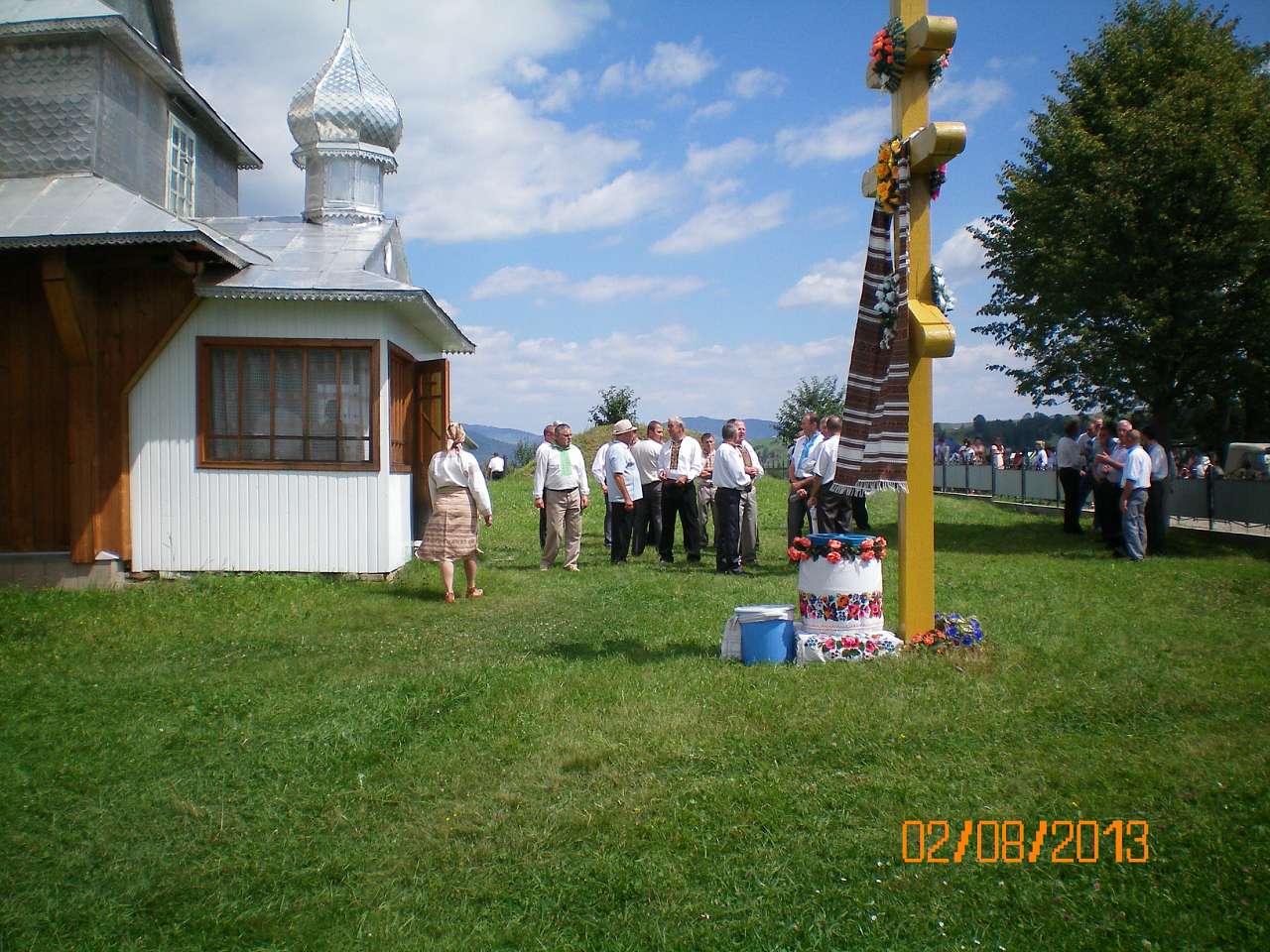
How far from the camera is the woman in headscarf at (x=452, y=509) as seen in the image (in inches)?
443

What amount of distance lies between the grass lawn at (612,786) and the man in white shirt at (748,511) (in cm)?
487

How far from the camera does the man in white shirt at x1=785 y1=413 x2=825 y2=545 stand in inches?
523

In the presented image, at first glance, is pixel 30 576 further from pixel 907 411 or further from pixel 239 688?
pixel 907 411

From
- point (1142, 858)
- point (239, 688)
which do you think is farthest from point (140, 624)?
point (1142, 858)

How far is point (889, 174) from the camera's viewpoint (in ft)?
24.6

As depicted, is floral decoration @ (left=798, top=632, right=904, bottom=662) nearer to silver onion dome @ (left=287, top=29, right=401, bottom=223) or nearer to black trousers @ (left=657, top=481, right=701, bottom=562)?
black trousers @ (left=657, top=481, right=701, bottom=562)

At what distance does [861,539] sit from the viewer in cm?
754

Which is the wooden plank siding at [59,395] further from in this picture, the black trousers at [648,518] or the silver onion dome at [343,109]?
the black trousers at [648,518]

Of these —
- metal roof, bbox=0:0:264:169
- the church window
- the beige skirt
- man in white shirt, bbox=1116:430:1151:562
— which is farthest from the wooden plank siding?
man in white shirt, bbox=1116:430:1151:562

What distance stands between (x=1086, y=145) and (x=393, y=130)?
11.1 meters

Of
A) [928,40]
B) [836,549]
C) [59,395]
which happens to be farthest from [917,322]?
[59,395]

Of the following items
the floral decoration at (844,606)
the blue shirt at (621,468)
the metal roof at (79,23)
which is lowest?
the floral decoration at (844,606)
